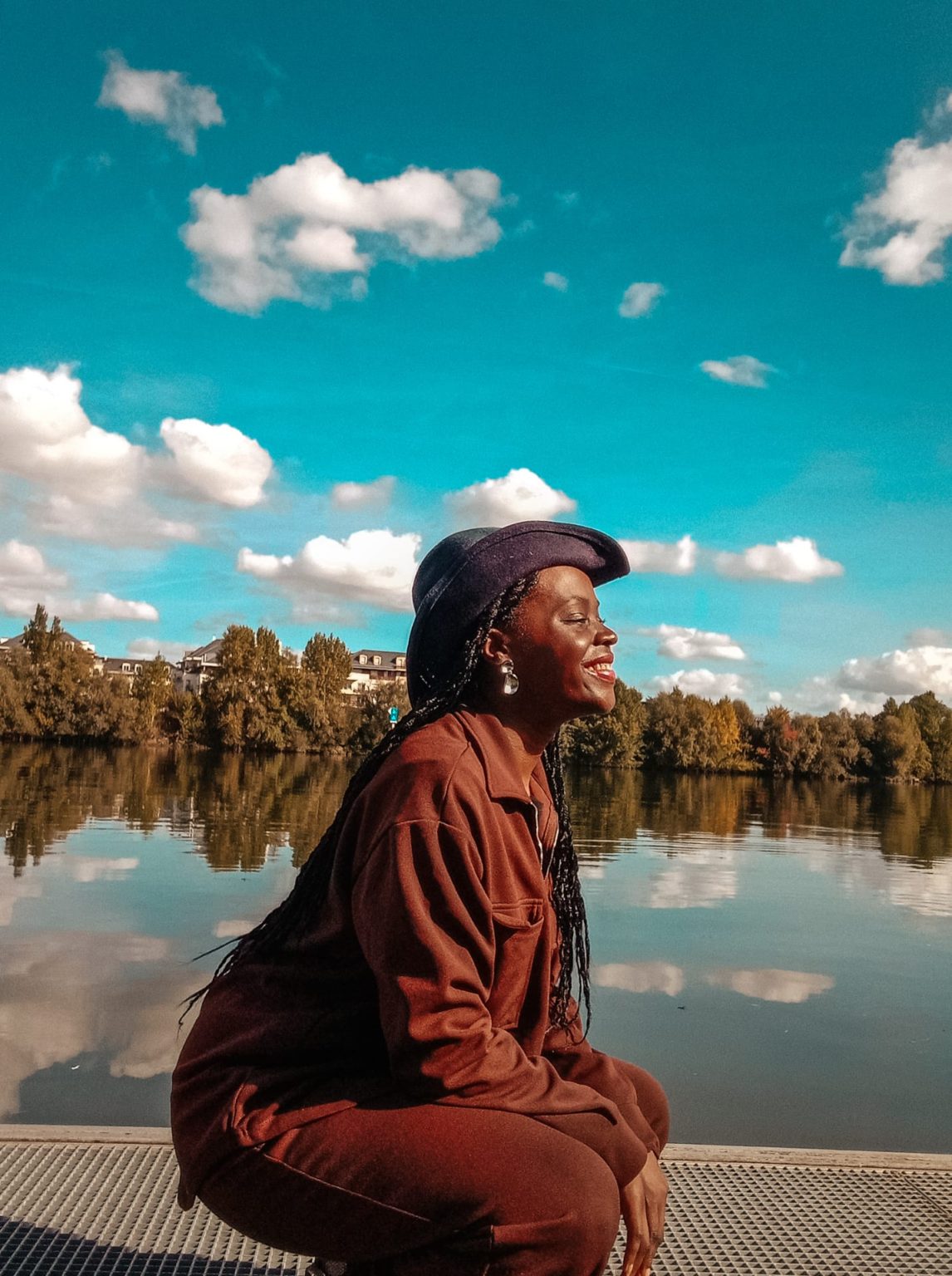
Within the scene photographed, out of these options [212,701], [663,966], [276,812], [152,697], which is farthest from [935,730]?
[663,966]

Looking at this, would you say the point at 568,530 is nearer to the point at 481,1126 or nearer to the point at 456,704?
the point at 456,704

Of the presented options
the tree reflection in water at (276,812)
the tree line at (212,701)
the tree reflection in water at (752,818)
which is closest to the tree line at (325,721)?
the tree line at (212,701)

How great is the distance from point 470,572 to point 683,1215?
196 centimetres

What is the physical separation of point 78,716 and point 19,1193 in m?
60.6

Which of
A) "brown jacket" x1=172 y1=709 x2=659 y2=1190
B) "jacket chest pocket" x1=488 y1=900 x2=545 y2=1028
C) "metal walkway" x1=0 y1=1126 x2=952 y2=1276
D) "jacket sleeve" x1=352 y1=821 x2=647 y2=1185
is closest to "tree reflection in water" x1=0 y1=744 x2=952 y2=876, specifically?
"metal walkway" x1=0 y1=1126 x2=952 y2=1276

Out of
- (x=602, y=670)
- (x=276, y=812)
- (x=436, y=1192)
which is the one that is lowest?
(x=276, y=812)

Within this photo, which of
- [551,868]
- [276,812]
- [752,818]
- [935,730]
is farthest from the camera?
[935,730]

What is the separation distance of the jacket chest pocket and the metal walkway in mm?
1080

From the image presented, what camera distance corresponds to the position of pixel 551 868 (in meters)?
2.29

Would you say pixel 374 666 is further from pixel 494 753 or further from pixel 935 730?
pixel 494 753

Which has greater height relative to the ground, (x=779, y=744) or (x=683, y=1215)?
(x=779, y=744)

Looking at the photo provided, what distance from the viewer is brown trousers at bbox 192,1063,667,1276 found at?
1.60m

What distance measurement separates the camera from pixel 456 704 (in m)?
2.06

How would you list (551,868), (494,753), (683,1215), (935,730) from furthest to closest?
(935,730), (683,1215), (551,868), (494,753)
